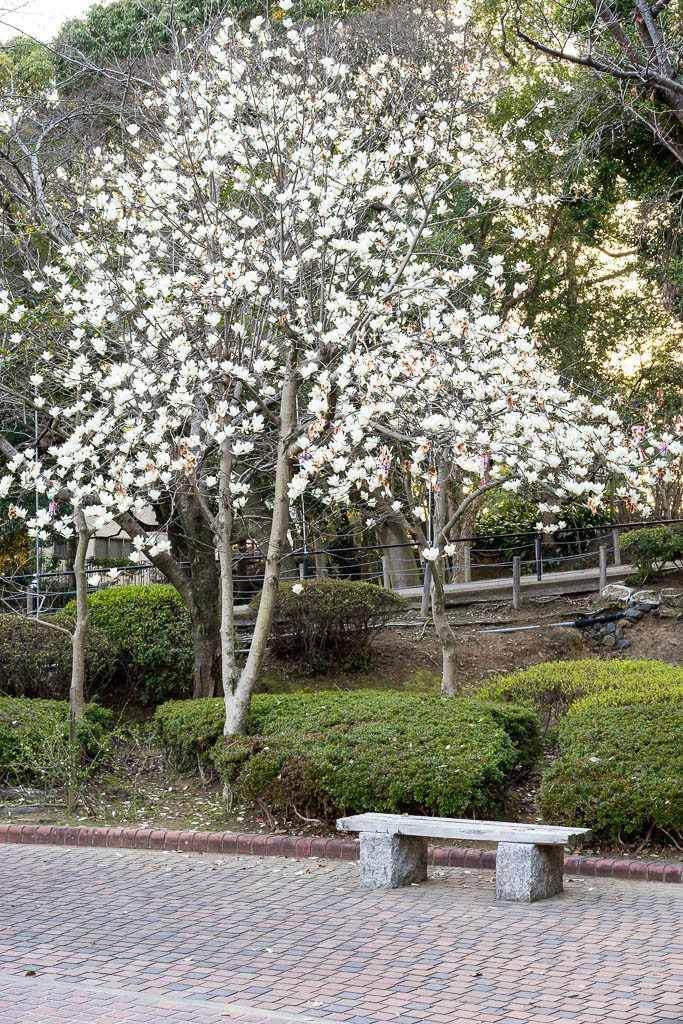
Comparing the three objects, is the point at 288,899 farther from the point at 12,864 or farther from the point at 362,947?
the point at 12,864

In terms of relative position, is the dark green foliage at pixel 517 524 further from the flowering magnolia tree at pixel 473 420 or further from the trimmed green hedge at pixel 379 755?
the trimmed green hedge at pixel 379 755

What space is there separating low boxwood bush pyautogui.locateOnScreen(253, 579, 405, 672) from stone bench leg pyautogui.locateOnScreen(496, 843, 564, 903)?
667 cm

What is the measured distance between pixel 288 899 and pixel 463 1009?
7.12 feet

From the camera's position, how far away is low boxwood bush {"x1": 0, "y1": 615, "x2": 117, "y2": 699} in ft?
40.0

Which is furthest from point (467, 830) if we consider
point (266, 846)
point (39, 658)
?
point (39, 658)

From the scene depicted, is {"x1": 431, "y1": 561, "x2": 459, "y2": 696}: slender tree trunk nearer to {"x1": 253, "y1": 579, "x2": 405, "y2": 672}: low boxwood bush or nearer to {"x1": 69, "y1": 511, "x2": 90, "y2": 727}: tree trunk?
{"x1": 253, "y1": 579, "x2": 405, "y2": 672}: low boxwood bush

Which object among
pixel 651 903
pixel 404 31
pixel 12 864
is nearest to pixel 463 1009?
pixel 651 903

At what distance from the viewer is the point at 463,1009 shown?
452 cm

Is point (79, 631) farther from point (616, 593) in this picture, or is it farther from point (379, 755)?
point (616, 593)

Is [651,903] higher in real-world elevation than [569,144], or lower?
lower

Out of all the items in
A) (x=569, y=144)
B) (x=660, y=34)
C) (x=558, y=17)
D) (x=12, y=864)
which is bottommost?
(x=12, y=864)

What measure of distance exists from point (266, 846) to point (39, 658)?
5.33 m

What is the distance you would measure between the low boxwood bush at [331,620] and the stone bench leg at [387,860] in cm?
616

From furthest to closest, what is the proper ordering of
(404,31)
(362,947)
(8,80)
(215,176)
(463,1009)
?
1. (404,31)
2. (8,80)
3. (215,176)
4. (362,947)
5. (463,1009)
